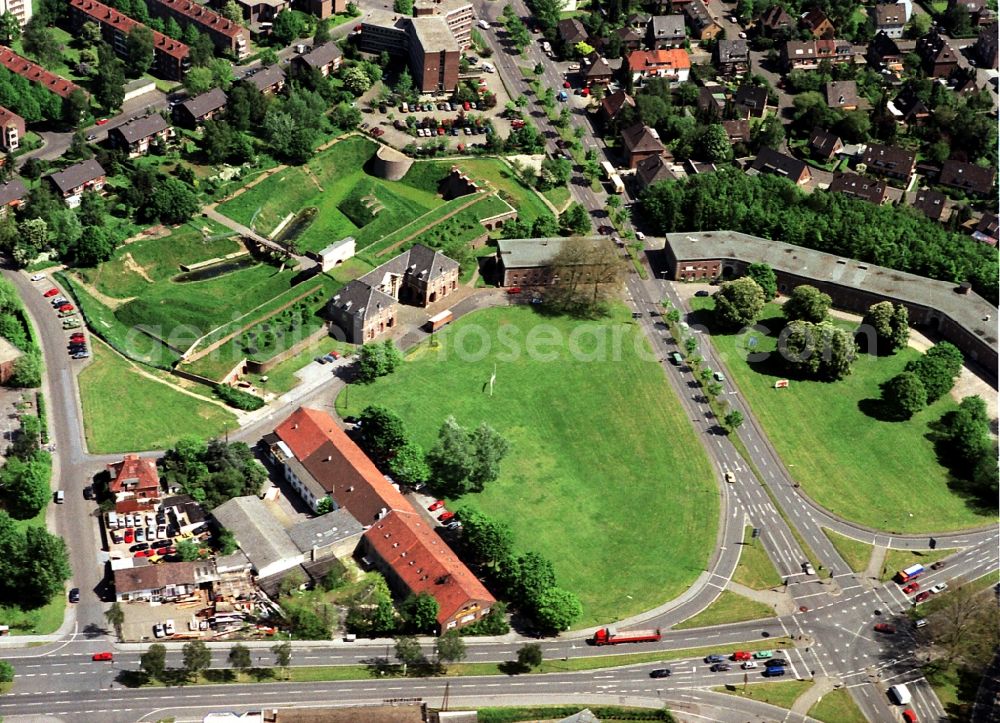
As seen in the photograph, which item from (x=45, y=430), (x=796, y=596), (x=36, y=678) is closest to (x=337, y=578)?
(x=36, y=678)

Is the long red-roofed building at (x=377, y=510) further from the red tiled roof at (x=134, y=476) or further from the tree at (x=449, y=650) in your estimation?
the red tiled roof at (x=134, y=476)

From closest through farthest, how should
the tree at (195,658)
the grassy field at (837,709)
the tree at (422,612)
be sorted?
the tree at (195,658)
the grassy field at (837,709)
the tree at (422,612)

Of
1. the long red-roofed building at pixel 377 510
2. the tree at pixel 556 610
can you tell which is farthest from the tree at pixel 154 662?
the tree at pixel 556 610

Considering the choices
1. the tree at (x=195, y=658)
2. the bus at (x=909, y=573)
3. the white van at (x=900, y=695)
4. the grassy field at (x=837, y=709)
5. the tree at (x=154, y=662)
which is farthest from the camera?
the bus at (x=909, y=573)

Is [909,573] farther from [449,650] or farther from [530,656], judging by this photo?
[449,650]

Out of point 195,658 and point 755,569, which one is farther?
point 755,569

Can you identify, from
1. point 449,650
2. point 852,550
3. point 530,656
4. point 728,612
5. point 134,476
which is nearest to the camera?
point 449,650

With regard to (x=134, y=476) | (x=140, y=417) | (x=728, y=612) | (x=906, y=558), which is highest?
(x=134, y=476)

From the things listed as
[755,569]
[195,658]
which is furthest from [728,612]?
[195,658]
